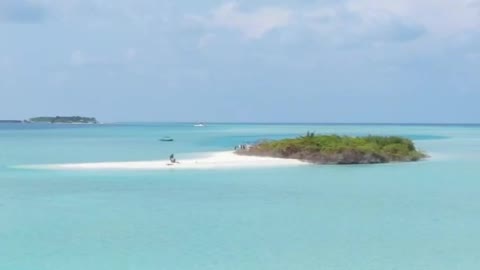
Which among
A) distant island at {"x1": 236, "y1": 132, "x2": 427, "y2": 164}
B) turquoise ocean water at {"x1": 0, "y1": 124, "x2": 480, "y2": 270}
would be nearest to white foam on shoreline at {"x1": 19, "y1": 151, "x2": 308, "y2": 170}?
distant island at {"x1": 236, "y1": 132, "x2": 427, "y2": 164}

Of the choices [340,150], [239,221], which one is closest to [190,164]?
[340,150]

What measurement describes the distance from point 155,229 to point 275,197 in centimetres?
866

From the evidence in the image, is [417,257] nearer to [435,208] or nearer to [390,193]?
[435,208]

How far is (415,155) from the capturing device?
5203 cm

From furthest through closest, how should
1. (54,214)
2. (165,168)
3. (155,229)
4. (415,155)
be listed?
(415,155) < (165,168) < (54,214) < (155,229)

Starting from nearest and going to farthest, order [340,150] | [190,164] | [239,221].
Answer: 1. [239,221]
2. [190,164]
3. [340,150]

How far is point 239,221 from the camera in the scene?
77.3 feet

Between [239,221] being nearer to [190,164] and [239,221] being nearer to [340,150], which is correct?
[190,164]

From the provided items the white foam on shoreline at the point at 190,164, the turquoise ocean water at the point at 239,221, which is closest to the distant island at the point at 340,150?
the white foam on shoreline at the point at 190,164

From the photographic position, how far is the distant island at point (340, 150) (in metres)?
48.8

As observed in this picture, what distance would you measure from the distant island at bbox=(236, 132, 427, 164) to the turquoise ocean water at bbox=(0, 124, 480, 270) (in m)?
9.02

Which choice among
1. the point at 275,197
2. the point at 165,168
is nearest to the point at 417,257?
the point at 275,197

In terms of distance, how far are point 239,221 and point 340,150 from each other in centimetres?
2619

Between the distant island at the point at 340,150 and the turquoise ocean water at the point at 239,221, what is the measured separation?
29.6 feet
